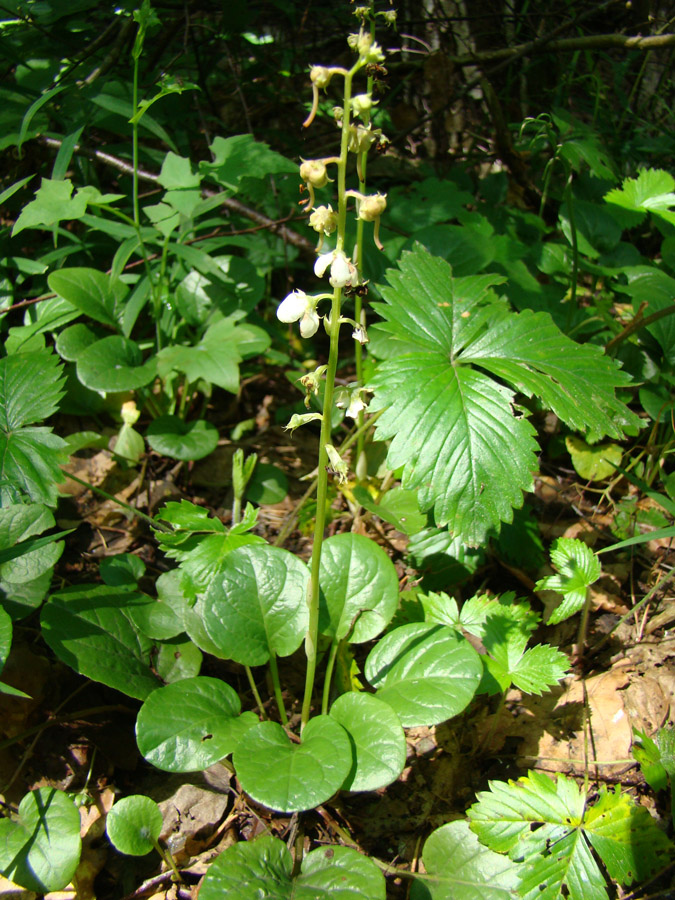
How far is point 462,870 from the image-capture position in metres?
1.50

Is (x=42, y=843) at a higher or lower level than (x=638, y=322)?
lower

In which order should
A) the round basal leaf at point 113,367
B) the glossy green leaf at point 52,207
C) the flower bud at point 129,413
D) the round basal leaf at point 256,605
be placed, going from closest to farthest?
the round basal leaf at point 256,605 → the glossy green leaf at point 52,207 → the round basal leaf at point 113,367 → the flower bud at point 129,413

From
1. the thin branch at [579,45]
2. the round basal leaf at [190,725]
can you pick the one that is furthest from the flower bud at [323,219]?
the thin branch at [579,45]

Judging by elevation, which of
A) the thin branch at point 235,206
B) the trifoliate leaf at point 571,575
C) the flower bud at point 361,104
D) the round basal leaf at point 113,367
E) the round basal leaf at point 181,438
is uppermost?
the flower bud at point 361,104

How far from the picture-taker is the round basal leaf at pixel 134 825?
1.54m

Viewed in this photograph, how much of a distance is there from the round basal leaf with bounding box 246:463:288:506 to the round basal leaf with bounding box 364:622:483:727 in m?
0.87

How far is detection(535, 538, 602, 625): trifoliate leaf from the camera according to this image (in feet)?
5.82

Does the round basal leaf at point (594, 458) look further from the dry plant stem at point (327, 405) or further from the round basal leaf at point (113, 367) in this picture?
the round basal leaf at point (113, 367)

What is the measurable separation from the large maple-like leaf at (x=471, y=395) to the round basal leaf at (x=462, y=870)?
0.74 meters

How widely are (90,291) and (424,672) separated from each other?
6.56ft

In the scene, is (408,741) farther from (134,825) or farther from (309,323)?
(309,323)

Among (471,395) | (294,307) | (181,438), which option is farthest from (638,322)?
(181,438)

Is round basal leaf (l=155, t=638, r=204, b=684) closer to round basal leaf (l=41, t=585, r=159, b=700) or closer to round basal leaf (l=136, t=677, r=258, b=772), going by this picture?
round basal leaf (l=41, t=585, r=159, b=700)

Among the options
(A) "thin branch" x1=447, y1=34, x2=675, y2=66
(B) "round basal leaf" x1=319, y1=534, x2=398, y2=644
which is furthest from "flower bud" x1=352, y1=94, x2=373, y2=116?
(A) "thin branch" x1=447, y1=34, x2=675, y2=66
